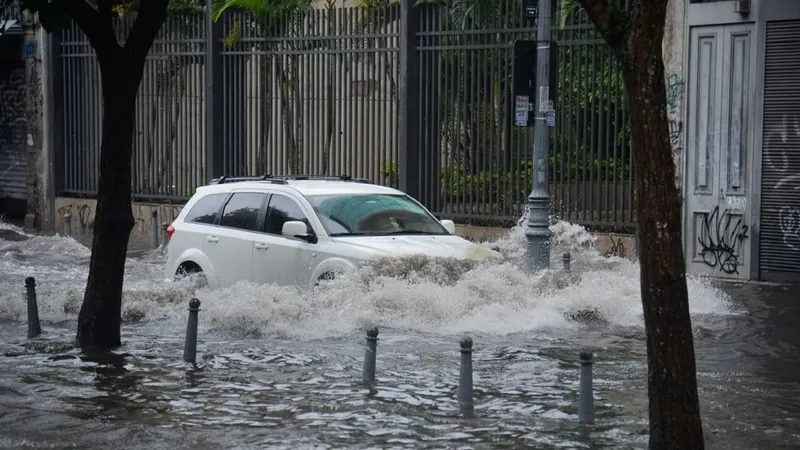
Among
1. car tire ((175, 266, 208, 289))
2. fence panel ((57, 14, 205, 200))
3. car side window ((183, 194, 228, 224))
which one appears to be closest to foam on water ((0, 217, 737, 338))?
car tire ((175, 266, 208, 289))

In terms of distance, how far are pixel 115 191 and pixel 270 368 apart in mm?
2321

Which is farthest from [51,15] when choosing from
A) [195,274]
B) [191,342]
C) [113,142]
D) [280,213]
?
[195,274]

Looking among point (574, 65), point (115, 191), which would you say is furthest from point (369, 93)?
point (115, 191)

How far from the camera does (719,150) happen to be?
18375 millimetres

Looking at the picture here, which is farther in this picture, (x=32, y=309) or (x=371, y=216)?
(x=371, y=216)

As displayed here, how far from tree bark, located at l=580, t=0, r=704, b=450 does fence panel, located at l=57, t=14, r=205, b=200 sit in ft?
64.0

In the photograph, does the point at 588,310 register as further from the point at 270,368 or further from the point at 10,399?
the point at 10,399

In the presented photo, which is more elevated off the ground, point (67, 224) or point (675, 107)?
point (675, 107)

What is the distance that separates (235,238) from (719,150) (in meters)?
7.52

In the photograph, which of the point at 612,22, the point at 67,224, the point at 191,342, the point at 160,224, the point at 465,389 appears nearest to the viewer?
the point at 612,22

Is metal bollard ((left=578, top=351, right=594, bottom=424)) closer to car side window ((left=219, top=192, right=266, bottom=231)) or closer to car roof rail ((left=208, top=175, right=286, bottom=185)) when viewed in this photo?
car side window ((left=219, top=192, right=266, bottom=231))

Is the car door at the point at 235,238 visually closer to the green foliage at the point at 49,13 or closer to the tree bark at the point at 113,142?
the tree bark at the point at 113,142

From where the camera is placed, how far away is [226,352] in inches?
483

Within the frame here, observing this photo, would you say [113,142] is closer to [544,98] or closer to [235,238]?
[235,238]
